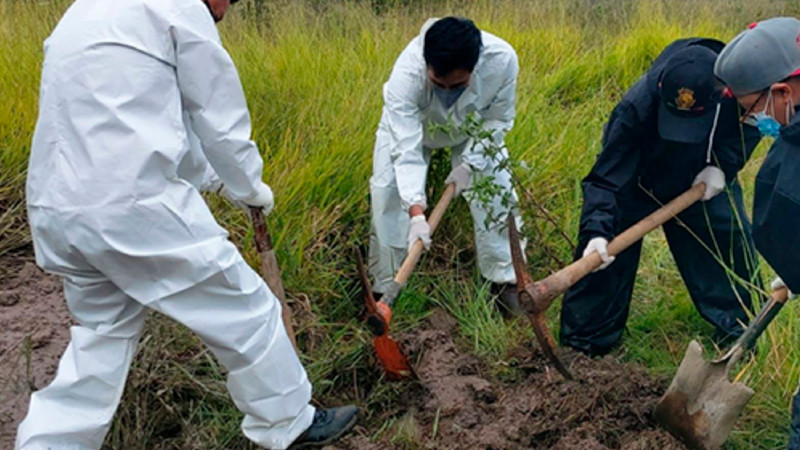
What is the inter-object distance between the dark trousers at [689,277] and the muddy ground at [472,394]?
0.75 ft

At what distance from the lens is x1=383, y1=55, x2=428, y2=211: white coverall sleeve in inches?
149

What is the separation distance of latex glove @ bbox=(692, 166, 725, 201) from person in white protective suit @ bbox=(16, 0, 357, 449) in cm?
186

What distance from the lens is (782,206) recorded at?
2205mm

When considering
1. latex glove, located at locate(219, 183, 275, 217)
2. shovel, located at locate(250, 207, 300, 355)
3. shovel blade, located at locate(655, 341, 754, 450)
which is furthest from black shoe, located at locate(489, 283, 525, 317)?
latex glove, located at locate(219, 183, 275, 217)

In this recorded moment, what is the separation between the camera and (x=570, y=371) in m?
3.37

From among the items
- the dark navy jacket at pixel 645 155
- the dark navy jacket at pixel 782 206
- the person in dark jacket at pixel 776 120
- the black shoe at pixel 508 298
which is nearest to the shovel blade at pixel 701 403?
the person in dark jacket at pixel 776 120

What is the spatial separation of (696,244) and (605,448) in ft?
3.85

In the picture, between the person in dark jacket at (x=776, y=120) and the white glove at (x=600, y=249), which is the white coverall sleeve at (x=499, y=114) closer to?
the white glove at (x=600, y=249)

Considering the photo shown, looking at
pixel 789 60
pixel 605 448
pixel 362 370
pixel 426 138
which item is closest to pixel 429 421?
pixel 362 370

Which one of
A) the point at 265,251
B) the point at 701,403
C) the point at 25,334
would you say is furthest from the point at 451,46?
the point at 25,334

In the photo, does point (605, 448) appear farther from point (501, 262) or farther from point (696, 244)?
point (501, 262)

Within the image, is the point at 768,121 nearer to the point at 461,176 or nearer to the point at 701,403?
the point at 701,403

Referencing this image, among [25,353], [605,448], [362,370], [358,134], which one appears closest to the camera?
[605,448]

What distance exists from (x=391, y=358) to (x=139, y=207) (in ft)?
4.32
